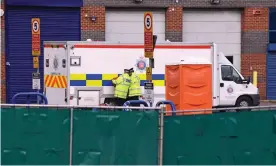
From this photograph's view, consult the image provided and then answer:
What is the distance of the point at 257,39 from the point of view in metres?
27.2

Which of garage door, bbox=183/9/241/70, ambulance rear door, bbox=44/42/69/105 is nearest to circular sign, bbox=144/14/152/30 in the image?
ambulance rear door, bbox=44/42/69/105

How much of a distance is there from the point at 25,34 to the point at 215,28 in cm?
918

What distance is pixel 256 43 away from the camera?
1068 inches

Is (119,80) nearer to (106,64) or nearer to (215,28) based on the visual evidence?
(106,64)

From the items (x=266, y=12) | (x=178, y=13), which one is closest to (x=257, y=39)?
(x=266, y=12)

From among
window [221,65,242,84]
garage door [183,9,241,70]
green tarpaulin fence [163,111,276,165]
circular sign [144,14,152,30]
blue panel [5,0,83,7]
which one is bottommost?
green tarpaulin fence [163,111,276,165]

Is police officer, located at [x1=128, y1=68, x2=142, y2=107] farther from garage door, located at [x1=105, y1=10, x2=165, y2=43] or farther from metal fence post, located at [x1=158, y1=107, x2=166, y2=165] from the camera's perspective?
garage door, located at [x1=105, y1=10, x2=165, y2=43]

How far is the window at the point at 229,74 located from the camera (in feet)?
70.0

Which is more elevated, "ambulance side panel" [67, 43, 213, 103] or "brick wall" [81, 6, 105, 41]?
"brick wall" [81, 6, 105, 41]

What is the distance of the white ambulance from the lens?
1773 cm

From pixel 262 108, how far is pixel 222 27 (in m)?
19.3

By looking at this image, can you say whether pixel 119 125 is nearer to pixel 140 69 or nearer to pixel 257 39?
pixel 140 69

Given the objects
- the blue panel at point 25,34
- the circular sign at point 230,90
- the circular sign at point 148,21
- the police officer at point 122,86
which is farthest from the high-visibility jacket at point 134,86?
the blue panel at point 25,34

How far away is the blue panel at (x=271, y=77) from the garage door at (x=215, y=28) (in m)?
1.48
